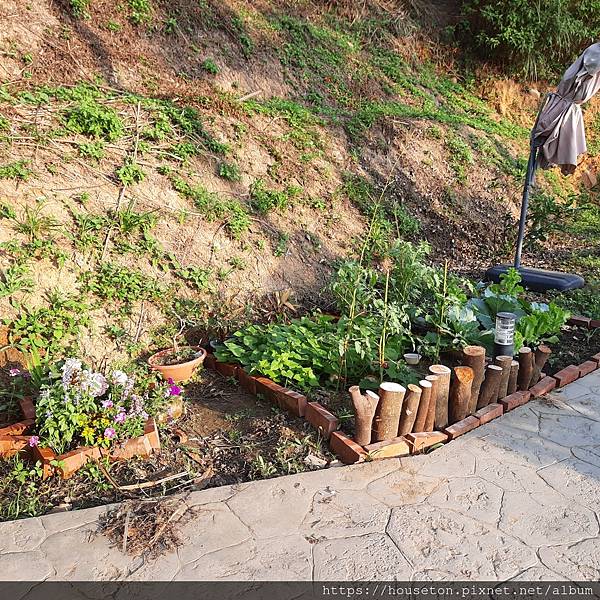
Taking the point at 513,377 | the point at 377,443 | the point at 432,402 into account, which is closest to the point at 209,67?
the point at 513,377

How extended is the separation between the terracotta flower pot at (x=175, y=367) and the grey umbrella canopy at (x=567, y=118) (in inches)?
172

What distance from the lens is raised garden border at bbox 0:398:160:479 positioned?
3.10m

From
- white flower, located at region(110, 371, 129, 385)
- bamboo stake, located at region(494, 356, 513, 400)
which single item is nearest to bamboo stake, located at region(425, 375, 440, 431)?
bamboo stake, located at region(494, 356, 513, 400)

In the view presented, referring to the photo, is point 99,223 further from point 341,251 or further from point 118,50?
point 118,50

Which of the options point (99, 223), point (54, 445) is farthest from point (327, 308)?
point (54, 445)

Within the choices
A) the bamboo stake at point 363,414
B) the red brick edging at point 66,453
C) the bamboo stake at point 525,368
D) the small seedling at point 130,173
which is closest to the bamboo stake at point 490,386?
the bamboo stake at point 525,368

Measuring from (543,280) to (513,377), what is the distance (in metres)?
2.72

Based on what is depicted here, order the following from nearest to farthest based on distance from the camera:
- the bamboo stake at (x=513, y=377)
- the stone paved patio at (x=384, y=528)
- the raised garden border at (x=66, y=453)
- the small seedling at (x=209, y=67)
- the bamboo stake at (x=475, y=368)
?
the stone paved patio at (x=384, y=528) → the raised garden border at (x=66, y=453) → the bamboo stake at (x=475, y=368) → the bamboo stake at (x=513, y=377) → the small seedling at (x=209, y=67)

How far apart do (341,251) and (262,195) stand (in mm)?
1135

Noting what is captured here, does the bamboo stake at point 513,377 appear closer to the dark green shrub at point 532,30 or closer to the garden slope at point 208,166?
the garden slope at point 208,166

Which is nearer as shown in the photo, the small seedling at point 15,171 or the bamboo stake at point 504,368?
the bamboo stake at point 504,368

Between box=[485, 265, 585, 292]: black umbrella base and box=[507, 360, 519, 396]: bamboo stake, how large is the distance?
2.40 metres

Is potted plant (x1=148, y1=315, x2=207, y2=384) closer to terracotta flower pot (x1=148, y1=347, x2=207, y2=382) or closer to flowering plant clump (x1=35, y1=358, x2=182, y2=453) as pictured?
terracotta flower pot (x1=148, y1=347, x2=207, y2=382)

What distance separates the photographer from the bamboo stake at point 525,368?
13.2ft
